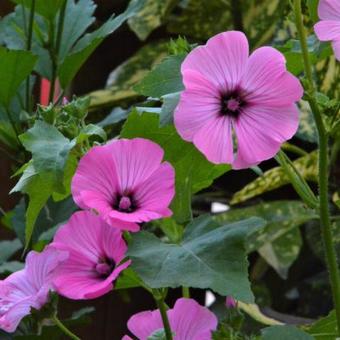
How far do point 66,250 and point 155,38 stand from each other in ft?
3.31

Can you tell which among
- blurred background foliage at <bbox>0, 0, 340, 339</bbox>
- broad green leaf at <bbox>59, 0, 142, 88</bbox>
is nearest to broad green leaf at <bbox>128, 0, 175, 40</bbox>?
blurred background foliage at <bbox>0, 0, 340, 339</bbox>

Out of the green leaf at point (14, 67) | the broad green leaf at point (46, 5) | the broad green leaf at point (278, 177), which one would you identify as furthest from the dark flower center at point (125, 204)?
the broad green leaf at point (278, 177)

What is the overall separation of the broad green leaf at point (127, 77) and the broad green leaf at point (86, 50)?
0.33m

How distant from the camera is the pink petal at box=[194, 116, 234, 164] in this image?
0.36 metres

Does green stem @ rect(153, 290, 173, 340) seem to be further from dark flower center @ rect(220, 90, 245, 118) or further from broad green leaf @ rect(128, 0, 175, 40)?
broad green leaf @ rect(128, 0, 175, 40)

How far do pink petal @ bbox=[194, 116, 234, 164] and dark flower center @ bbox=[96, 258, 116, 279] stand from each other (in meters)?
0.07

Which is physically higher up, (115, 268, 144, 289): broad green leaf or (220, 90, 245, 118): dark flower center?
(220, 90, 245, 118): dark flower center

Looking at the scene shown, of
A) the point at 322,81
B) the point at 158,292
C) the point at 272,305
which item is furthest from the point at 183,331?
the point at 272,305

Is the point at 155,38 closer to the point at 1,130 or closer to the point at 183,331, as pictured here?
the point at 1,130

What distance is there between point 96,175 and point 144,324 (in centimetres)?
10

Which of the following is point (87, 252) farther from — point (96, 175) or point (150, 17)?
point (150, 17)

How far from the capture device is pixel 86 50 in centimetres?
75

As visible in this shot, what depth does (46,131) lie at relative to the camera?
0.38 meters

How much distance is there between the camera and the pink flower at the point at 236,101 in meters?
0.36
